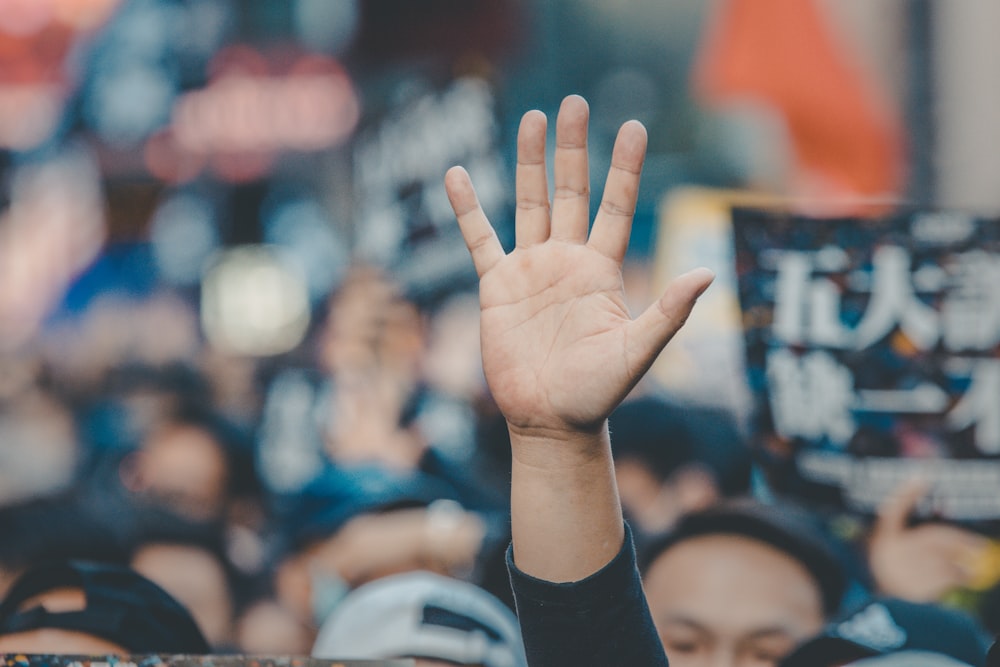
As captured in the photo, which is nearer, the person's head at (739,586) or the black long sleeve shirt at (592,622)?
→ the black long sleeve shirt at (592,622)

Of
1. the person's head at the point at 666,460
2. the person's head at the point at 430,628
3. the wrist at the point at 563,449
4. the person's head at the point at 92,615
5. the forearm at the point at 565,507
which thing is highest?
the wrist at the point at 563,449

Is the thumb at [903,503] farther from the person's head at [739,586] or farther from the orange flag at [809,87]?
the orange flag at [809,87]

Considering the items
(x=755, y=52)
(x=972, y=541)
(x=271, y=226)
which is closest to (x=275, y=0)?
(x=271, y=226)

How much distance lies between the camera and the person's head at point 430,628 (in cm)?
227

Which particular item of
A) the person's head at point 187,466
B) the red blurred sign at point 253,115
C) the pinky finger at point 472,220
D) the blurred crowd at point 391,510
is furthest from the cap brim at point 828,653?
the red blurred sign at point 253,115

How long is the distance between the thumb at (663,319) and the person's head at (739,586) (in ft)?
3.16

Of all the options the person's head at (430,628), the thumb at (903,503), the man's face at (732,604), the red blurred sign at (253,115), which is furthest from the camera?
the red blurred sign at (253,115)

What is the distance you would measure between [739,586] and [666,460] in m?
1.87

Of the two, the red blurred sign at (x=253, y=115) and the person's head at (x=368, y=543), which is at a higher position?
the red blurred sign at (x=253, y=115)

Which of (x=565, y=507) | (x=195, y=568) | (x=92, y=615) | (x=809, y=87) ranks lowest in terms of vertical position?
(x=195, y=568)

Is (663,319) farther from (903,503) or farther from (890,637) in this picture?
(903,503)

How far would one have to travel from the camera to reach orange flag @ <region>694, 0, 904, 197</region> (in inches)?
226

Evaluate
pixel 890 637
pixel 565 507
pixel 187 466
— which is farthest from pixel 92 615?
pixel 187 466

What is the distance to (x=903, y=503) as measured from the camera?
9.43ft
